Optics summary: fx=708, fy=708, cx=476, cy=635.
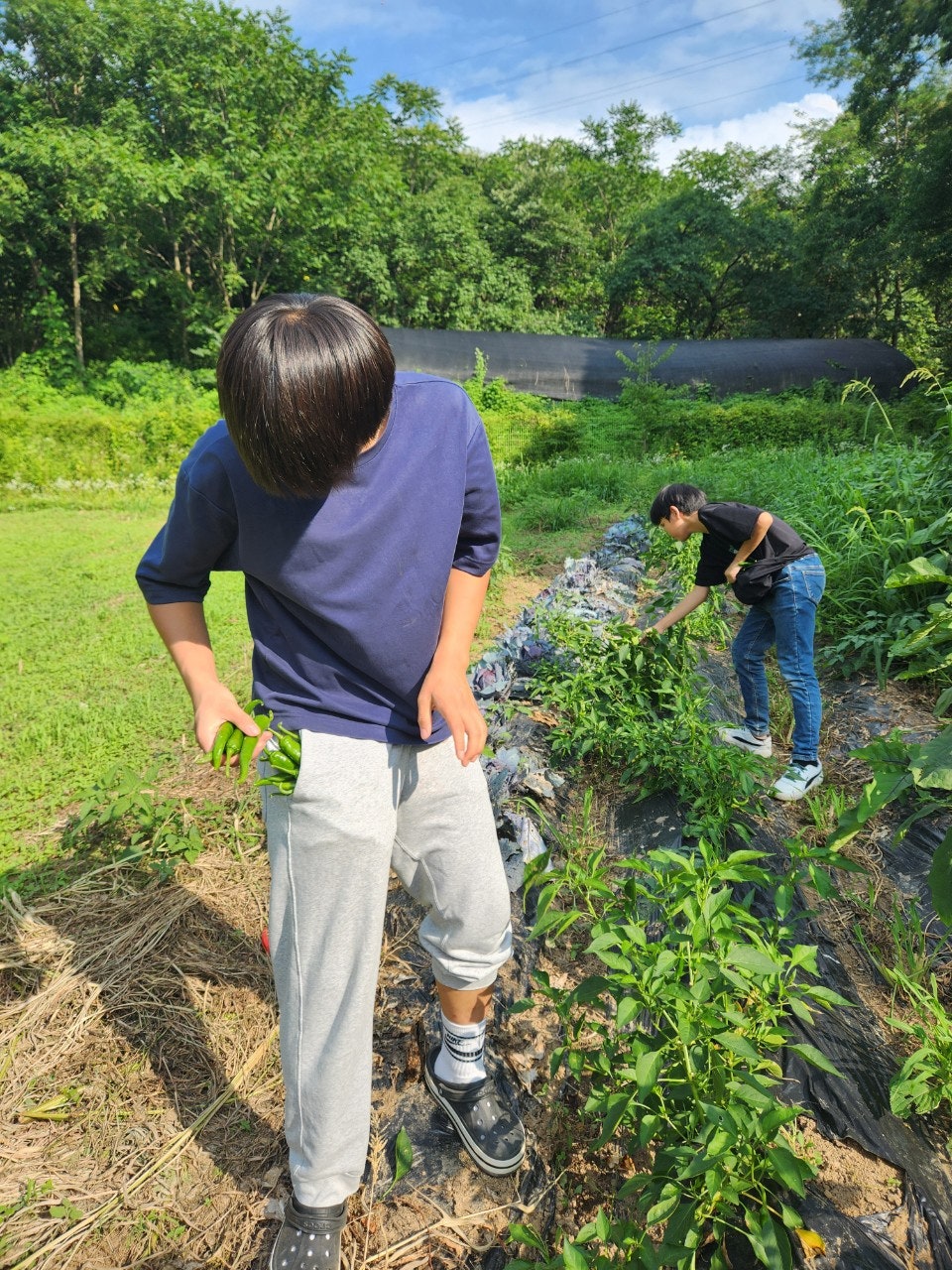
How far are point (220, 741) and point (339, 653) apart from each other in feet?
0.72

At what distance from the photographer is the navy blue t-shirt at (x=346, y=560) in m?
1.05

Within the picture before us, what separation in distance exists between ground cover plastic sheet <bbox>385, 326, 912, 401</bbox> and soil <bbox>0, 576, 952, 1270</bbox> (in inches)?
516

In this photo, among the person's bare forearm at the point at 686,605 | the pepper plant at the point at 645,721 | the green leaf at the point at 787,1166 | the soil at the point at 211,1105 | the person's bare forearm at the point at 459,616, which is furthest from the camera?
the person's bare forearm at the point at 686,605

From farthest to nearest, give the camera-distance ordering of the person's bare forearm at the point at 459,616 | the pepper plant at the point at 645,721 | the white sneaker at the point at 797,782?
the white sneaker at the point at 797,782 → the pepper plant at the point at 645,721 → the person's bare forearm at the point at 459,616

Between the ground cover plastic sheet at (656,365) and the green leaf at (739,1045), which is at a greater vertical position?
the ground cover plastic sheet at (656,365)

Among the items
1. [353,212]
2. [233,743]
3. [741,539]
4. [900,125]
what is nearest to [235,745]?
[233,743]

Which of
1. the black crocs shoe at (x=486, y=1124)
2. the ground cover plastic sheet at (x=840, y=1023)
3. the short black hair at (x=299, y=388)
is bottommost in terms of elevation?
the black crocs shoe at (x=486, y=1124)

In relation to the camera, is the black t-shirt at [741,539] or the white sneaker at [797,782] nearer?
the white sneaker at [797,782]

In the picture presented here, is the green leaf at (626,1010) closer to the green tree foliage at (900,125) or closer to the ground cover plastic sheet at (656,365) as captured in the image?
the ground cover plastic sheet at (656,365)

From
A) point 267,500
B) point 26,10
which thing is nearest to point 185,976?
point 267,500

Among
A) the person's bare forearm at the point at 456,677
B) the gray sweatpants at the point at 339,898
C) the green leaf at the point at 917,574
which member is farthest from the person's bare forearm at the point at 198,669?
the green leaf at the point at 917,574

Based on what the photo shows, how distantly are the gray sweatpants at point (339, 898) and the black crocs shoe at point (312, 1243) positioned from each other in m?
0.04

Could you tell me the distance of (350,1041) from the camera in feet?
3.57

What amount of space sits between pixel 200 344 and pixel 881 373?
50.9 ft
